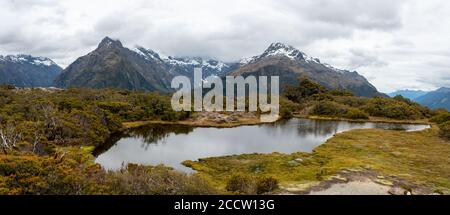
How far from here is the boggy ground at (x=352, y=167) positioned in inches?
1438

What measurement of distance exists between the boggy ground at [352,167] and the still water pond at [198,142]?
14.9 feet

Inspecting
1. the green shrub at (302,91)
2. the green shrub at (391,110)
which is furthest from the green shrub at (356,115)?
the green shrub at (302,91)

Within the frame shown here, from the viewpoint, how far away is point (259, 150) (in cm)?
6153

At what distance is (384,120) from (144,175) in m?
105

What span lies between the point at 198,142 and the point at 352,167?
33.1 meters

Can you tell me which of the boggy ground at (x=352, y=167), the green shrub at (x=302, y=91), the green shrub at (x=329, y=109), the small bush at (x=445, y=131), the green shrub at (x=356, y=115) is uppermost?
the green shrub at (x=302, y=91)

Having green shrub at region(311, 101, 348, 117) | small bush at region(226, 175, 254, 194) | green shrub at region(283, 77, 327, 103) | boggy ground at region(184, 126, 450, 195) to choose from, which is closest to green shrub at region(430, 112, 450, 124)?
green shrub at region(311, 101, 348, 117)

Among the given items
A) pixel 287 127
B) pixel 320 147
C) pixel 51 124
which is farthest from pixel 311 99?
pixel 51 124

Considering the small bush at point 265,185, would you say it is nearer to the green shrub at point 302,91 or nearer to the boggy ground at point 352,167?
the boggy ground at point 352,167

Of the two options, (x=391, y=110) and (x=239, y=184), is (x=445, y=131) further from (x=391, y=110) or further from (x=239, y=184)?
(x=239, y=184)

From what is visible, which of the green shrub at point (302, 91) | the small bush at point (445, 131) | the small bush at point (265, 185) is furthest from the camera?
the green shrub at point (302, 91)

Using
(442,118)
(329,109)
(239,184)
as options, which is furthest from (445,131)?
(239,184)

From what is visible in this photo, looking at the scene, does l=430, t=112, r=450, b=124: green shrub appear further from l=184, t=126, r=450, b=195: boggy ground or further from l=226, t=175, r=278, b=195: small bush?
l=226, t=175, r=278, b=195: small bush
